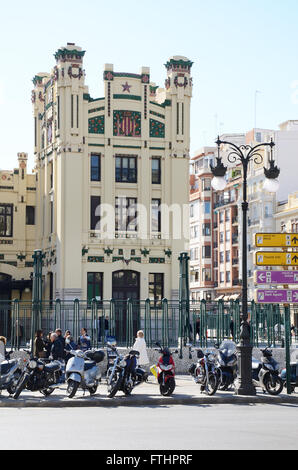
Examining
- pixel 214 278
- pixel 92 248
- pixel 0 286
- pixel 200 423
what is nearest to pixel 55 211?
pixel 92 248

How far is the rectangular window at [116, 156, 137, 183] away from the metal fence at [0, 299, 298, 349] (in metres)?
17.5

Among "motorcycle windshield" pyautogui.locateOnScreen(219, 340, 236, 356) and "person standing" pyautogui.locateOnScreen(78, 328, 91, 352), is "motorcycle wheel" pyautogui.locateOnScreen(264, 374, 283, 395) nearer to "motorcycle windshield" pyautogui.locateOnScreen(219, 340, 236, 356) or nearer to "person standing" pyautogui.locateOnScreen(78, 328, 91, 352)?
"motorcycle windshield" pyautogui.locateOnScreen(219, 340, 236, 356)

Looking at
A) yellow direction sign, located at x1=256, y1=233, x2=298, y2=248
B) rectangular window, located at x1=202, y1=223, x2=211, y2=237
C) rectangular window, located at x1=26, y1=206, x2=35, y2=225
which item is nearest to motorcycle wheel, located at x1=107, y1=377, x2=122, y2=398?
yellow direction sign, located at x1=256, y1=233, x2=298, y2=248

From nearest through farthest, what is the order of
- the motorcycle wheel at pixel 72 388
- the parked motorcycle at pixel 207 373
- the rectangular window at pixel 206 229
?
1. the motorcycle wheel at pixel 72 388
2. the parked motorcycle at pixel 207 373
3. the rectangular window at pixel 206 229

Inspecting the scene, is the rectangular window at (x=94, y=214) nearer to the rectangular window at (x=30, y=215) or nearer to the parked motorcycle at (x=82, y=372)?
the rectangular window at (x=30, y=215)

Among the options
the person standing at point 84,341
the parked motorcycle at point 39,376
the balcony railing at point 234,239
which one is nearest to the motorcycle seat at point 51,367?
the parked motorcycle at point 39,376

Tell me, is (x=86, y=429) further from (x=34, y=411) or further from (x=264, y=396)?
(x=264, y=396)

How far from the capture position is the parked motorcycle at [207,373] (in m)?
20.9

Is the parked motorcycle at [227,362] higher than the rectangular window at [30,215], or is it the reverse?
the rectangular window at [30,215]

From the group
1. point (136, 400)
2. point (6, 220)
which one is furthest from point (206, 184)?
point (136, 400)

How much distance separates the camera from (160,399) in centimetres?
2011

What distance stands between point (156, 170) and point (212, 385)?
27.4 meters

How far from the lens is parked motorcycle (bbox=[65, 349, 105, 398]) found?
66.5ft

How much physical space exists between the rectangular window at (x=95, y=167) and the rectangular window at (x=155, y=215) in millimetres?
3419
